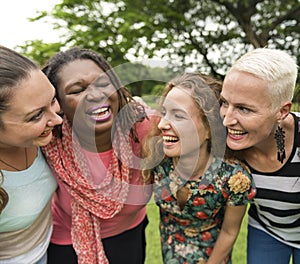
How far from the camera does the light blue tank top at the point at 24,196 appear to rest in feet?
6.39

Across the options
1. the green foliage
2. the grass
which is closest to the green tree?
the green foliage

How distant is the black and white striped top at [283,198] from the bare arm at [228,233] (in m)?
0.13

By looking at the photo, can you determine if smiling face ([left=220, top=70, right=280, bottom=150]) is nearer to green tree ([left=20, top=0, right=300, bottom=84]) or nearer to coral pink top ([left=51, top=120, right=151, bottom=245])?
coral pink top ([left=51, top=120, right=151, bottom=245])

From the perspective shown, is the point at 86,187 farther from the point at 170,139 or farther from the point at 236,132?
the point at 236,132

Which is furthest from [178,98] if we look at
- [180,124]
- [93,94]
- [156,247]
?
[156,247]

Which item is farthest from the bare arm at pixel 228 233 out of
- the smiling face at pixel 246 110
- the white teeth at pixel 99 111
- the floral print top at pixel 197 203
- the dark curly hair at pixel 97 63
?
the white teeth at pixel 99 111

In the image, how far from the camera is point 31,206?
6.58 ft

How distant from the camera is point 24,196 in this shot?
6.53 feet

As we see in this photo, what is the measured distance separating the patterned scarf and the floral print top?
0.19 m

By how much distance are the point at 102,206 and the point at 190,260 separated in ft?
1.73

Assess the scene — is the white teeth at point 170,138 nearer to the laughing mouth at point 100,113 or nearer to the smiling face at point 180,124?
the smiling face at point 180,124

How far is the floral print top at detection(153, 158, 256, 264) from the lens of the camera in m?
2.11

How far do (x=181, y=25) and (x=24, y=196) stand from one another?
8.70 metres

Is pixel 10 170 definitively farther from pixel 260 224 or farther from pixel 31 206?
pixel 260 224
